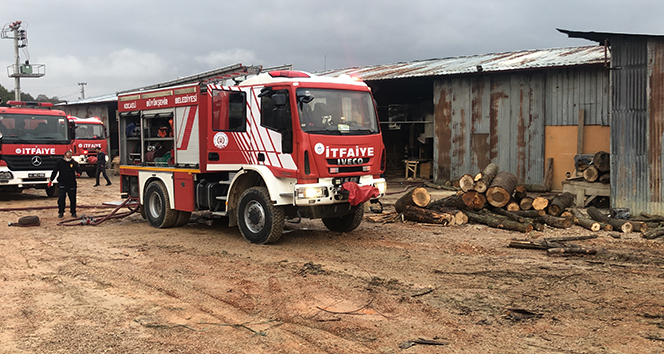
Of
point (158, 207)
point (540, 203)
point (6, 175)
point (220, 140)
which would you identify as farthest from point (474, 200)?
point (6, 175)

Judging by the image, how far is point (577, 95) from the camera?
57.8 ft

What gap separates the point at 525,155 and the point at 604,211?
596cm

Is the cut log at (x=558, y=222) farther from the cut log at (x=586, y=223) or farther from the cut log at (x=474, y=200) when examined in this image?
the cut log at (x=474, y=200)

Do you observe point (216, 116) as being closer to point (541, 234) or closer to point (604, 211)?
point (541, 234)

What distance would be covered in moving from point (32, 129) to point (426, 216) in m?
12.6

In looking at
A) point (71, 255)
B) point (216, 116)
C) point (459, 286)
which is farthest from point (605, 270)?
point (71, 255)

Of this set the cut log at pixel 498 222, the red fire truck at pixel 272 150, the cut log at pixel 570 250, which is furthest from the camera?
the cut log at pixel 498 222

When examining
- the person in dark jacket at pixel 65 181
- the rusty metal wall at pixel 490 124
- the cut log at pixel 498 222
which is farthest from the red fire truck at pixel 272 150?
the rusty metal wall at pixel 490 124

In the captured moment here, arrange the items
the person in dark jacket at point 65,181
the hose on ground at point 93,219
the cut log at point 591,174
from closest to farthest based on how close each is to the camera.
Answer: the hose on ground at point 93,219 < the cut log at point 591,174 < the person in dark jacket at point 65,181

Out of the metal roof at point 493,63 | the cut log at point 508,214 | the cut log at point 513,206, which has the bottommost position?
the cut log at point 508,214

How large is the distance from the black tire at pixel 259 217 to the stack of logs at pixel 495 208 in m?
3.99

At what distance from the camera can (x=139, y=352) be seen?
4.89m

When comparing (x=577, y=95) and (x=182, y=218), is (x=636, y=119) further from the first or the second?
(x=182, y=218)

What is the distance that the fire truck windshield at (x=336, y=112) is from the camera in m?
9.15
